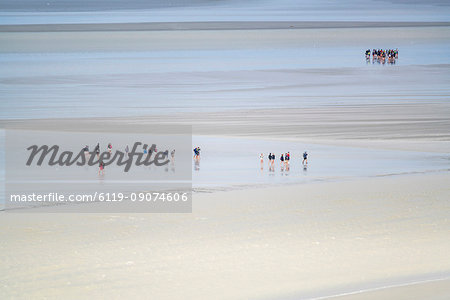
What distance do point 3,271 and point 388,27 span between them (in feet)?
91.4

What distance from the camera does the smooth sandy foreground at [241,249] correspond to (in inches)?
209

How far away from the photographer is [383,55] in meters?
21.7

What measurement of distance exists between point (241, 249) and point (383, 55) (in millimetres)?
16585

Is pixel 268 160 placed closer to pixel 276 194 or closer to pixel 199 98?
pixel 276 194

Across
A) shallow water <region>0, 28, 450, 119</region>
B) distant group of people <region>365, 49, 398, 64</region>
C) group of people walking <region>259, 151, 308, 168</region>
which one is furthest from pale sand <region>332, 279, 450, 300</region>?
distant group of people <region>365, 49, 398, 64</region>

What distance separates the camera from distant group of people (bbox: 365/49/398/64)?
69.5ft

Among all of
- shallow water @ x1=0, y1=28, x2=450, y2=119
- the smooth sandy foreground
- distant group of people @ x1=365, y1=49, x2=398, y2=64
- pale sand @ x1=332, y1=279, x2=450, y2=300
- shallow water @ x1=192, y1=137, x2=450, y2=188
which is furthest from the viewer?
distant group of people @ x1=365, y1=49, x2=398, y2=64

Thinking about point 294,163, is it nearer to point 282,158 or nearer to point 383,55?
point 282,158

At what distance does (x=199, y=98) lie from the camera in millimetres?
15406

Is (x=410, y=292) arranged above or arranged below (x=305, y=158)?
below

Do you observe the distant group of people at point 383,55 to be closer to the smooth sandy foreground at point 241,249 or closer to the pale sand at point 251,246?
the pale sand at point 251,246

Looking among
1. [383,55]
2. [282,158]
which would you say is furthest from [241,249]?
[383,55]

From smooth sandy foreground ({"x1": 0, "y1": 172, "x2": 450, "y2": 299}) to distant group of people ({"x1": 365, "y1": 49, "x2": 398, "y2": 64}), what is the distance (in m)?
13.8

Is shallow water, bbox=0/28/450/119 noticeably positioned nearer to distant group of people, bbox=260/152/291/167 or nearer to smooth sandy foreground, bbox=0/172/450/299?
distant group of people, bbox=260/152/291/167
